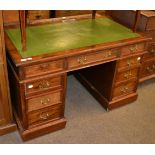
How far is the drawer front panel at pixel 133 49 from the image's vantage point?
1871mm

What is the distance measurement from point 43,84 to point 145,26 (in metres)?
1.15

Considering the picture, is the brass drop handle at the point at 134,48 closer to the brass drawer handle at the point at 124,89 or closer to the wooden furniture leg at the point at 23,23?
the brass drawer handle at the point at 124,89

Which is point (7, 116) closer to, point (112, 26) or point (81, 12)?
point (112, 26)

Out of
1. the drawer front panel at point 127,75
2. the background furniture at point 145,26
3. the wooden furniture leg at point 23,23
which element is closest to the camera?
the wooden furniture leg at point 23,23

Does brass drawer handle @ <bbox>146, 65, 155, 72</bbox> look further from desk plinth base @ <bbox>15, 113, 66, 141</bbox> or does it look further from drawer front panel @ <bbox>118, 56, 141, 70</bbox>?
desk plinth base @ <bbox>15, 113, 66, 141</bbox>

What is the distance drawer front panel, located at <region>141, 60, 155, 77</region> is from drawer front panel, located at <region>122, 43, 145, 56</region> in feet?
1.60

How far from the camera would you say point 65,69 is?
162 centimetres

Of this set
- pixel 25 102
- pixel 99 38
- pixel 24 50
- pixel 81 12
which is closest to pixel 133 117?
pixel 99 38

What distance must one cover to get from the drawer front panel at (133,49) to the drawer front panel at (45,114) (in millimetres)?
690


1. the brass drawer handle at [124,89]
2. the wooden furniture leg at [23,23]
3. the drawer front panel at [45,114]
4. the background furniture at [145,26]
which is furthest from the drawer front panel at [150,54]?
the wooden furniture leg at [23,23]

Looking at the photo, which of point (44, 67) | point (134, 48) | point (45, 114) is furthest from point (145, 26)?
point (45, 114)

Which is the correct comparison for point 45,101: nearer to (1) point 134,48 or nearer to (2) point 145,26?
(1) point 134,48

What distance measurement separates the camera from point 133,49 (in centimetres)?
192

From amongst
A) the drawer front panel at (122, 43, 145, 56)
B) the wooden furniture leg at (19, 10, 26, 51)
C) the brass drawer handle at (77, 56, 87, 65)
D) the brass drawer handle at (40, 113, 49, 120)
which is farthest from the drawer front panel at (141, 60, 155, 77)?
the wooden furniture leg at (19, 10, 26, 51)
